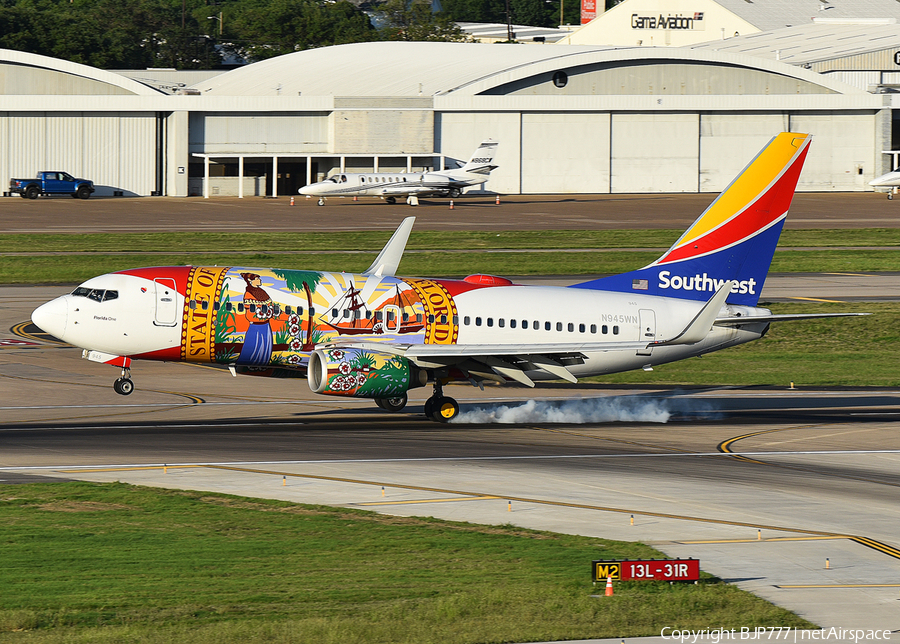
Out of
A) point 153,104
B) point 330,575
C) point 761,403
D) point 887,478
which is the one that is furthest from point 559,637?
point 153,104

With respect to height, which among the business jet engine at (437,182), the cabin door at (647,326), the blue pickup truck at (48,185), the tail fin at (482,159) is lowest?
the cabin door at (647,326)

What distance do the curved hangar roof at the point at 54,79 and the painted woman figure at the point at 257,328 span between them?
108 metres

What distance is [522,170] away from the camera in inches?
5689

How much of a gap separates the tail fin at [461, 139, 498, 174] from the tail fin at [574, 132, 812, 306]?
9635 centimetres

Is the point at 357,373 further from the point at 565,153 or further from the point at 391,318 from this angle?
the point at 565,153

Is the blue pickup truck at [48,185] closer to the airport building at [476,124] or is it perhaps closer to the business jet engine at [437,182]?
the airport building at [476,124]

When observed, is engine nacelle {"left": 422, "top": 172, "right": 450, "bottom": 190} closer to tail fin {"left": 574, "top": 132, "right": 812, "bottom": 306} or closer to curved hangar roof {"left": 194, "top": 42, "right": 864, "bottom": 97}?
curved hangar roof {"left": 194, "top": 42, "right": 864, "bottom": 97}

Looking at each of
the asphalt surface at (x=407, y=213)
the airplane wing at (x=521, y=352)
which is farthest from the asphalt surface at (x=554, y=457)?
the asphalt surface at (x=407, y=213)

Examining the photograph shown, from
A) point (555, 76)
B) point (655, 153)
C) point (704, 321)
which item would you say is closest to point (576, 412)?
point (704, 321)

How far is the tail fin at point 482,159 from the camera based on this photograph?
442 feet

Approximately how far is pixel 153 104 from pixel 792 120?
252ft

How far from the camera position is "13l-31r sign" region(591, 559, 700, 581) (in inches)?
741

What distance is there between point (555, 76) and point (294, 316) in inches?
4445

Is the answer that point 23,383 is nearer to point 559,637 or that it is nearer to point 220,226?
point 559,637
